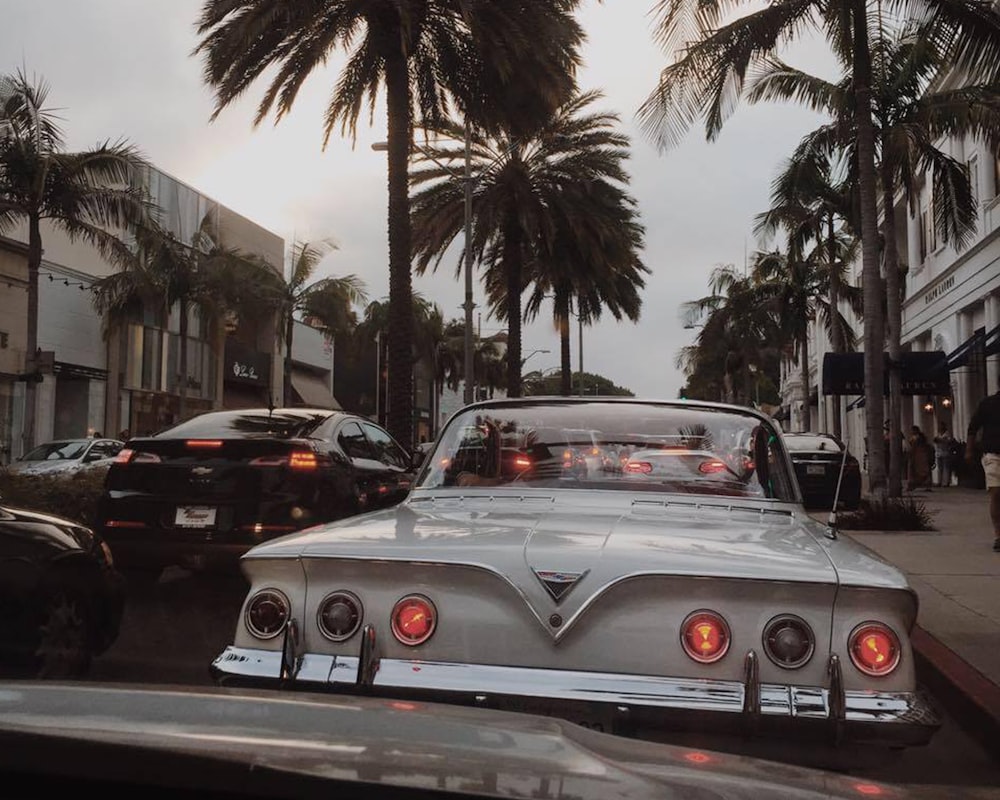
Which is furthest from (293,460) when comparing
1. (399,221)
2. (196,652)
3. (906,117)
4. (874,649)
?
(906,117)

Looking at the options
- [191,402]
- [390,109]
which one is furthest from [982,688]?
[191,402]

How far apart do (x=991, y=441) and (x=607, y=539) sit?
28.3ft

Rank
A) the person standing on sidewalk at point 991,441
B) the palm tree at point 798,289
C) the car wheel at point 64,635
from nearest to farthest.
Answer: the car wheel at point 64,635 → the person standing on sidewalk at point 991,441 → the palm tree at point 798,289

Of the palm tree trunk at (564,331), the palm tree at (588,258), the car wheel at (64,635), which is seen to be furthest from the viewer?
the palm tree trunk at (564,331)

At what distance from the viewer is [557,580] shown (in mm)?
2750

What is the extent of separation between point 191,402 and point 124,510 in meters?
34.8

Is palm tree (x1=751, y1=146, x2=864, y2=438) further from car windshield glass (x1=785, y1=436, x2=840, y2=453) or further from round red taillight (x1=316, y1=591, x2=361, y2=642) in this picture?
round red taillight (x1=316, y1=591, x2=361, y2=642)

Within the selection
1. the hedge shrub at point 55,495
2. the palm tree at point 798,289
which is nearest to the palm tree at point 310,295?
the palm tree at point 798,289

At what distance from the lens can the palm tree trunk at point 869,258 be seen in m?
15.1

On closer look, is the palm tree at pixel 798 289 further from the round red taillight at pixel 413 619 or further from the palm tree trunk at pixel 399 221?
the round red taillight at pixel 413 619

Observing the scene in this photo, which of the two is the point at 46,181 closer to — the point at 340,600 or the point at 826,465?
the point at 826,465

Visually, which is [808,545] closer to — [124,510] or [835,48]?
[124,510]

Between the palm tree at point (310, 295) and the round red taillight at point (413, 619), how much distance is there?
34629 mm

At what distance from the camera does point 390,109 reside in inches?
616
